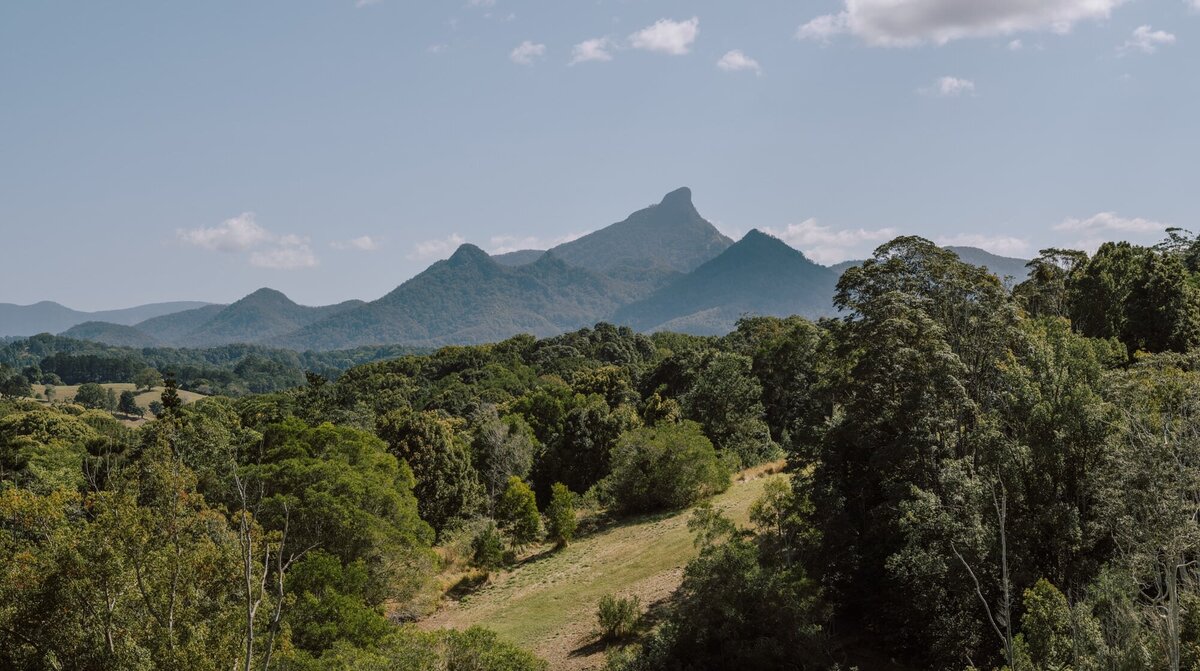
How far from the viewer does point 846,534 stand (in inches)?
750

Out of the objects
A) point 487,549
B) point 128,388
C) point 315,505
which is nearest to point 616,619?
point 487,549

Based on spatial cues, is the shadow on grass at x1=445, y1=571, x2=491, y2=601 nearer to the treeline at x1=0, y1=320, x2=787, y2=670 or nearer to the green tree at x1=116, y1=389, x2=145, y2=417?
the treeline at x1=0, y1=320, x2=787, y2=670

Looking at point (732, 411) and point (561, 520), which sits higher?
point (732, 411)

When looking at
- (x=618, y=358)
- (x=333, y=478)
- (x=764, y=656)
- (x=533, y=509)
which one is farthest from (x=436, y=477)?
(x=618, y=358)

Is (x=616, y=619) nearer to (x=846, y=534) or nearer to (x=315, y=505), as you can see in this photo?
(x=846, y=534)

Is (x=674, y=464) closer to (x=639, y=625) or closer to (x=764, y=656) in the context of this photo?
(x=639, y=625)

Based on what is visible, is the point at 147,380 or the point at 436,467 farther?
the point at 147,380

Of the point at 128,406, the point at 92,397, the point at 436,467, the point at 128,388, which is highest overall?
the point at 128,388

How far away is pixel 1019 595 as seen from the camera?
587 inches

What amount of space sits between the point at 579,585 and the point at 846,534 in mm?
11352

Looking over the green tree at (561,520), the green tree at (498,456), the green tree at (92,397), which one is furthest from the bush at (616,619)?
the green tree at (92,397)

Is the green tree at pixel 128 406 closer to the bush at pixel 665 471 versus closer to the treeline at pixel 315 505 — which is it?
the treeline at pixel 315 505

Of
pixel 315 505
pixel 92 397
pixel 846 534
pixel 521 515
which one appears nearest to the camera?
pixel 846 534

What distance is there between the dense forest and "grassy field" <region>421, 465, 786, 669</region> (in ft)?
4.25
